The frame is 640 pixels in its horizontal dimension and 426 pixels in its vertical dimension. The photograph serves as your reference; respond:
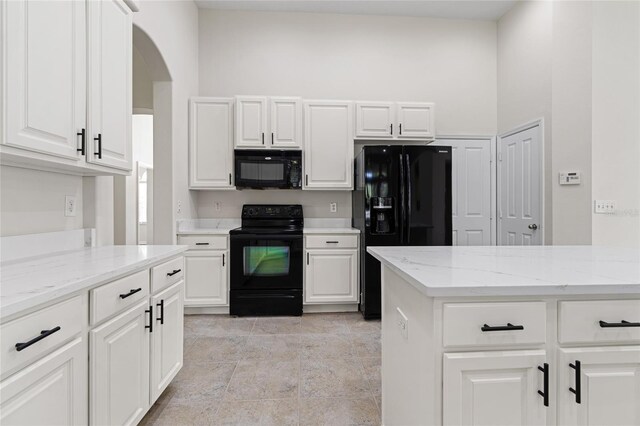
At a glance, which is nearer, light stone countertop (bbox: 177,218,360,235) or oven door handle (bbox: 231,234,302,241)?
oven door handle (bbox: 231,234,302,241)

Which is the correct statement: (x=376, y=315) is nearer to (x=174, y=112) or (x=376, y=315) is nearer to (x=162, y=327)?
(x=162, y=327)

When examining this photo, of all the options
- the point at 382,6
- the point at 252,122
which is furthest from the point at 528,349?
the point at 382,6

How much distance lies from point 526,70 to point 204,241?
4.03m

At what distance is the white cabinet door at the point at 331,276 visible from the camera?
3447mm

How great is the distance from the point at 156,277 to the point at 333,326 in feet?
6.37

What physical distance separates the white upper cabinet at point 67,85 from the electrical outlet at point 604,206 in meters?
3.65

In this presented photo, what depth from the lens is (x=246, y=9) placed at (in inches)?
153

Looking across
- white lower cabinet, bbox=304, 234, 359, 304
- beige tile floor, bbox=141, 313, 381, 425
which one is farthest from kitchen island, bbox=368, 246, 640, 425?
white lower cabinet, bbox=304, 234, 359, 304

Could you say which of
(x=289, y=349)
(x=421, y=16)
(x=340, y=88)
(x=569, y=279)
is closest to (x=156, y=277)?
(x=289, y=349)

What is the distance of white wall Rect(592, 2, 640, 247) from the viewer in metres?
2.77

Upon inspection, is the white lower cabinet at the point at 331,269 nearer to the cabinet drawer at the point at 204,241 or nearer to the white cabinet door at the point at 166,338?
the cabinet drawer at the point at 204,241

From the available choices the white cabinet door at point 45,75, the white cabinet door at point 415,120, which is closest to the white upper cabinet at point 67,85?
the white cabinet door at point 45,75

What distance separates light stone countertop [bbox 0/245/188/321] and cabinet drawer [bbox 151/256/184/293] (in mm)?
43

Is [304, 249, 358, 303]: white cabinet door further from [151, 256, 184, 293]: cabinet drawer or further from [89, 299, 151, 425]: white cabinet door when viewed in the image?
[89, 299, 151, 425]: white cabinet door
